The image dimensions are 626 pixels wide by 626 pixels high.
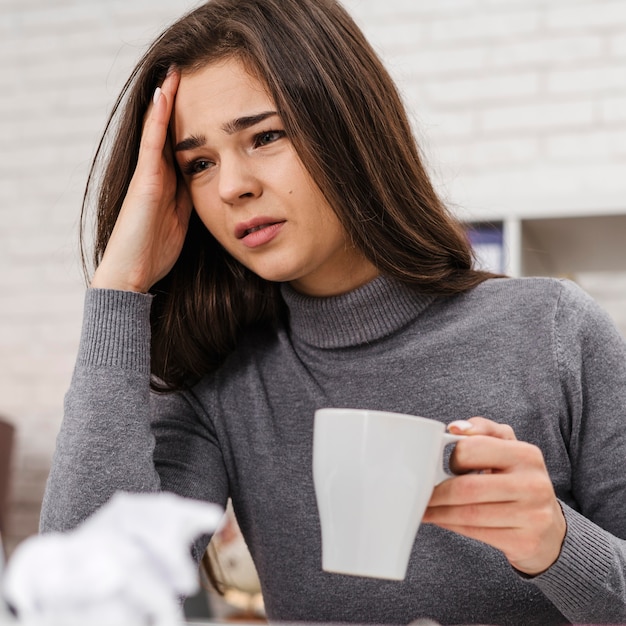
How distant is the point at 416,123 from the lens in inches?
71.6

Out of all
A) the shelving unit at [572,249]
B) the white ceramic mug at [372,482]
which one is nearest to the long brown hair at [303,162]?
the white ceramic mug at [372,482]

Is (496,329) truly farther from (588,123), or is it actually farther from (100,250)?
(588,123)

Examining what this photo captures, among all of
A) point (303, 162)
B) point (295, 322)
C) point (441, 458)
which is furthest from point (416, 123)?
point (441, 458)

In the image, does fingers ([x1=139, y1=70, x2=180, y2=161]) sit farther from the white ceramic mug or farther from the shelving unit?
the shelving unit

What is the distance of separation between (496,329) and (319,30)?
38cm

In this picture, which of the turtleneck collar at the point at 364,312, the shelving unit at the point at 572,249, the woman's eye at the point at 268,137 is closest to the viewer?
the woman's eye at the point at 268,137

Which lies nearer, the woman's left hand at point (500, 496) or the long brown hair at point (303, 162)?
the woman's left hand at point (500, 496)

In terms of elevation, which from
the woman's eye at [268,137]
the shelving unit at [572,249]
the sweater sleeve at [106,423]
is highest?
the woman's eye at [268,137]

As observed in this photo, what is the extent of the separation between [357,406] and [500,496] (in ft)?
1.38

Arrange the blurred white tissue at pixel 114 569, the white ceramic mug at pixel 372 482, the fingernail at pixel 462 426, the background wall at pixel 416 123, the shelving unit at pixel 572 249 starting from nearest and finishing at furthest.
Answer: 1. the blurred white tissue at pixel 114 569
2. the white ceramic mug at pixel 372 482
3. the fingernail at pixel 462 426
4. the shelving unit at pixel 572 249
5. the background wall at pixel 416 123

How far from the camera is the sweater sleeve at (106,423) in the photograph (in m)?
0.82

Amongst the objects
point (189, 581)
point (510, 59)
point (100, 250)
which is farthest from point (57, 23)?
point (189, 581)

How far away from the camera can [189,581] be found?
0.87 ft

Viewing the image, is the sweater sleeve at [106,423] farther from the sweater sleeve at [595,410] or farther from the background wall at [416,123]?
the background wall at [416,123]
